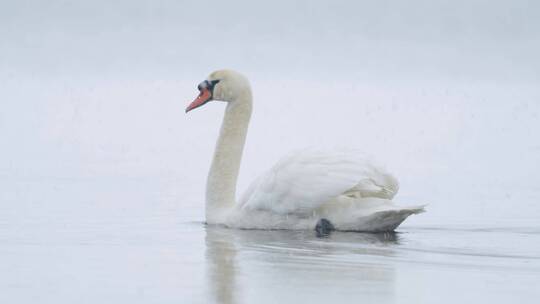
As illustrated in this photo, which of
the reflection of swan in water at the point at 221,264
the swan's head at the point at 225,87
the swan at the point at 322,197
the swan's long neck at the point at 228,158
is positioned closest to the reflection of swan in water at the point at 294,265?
the reflection of swan in water at the point at 221,264

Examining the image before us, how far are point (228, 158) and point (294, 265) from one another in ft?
11.1

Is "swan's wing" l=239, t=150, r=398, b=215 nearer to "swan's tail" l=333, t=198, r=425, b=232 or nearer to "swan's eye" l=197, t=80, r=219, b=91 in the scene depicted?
"swan's tail" l=333, t=198, r=425, b=232

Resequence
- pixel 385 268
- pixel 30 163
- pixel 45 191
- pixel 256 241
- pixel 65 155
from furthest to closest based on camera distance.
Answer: pixel 65 155 → pixel 30 163 → pixel 45 191 → pixel 256 241 → pixel 385 268

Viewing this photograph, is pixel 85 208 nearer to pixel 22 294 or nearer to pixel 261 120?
pixel 22 294

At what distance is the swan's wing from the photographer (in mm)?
10031

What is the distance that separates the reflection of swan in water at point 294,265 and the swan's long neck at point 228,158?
0.62m

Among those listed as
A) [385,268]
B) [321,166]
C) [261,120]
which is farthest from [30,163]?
[261,120]

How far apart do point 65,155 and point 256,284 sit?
13.6m

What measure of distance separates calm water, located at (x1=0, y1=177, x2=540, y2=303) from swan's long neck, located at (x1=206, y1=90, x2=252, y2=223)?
1.28ft

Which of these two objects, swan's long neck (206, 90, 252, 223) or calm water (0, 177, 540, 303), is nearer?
calm water (0, 177, 540, 303)

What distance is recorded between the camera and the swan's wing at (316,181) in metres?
10.0

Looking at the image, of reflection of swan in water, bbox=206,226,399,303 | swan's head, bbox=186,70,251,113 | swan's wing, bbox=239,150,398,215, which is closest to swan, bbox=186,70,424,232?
swan's wing, bbox=239,150,398,215

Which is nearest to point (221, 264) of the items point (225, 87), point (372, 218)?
point (372, 218)

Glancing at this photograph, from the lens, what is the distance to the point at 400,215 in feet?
32.8
